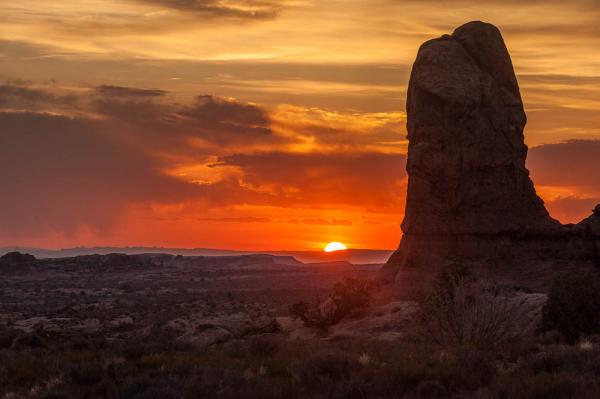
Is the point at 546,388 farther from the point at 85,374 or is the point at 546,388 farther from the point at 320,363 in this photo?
the point at 85,374

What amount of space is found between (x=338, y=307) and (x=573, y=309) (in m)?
16.6

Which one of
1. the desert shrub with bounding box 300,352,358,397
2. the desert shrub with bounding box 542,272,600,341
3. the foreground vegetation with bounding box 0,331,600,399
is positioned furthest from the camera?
the desert shrub with bounding box 542,272,600,341

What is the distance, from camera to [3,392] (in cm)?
1638

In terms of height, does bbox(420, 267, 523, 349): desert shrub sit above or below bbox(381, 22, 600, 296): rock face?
below

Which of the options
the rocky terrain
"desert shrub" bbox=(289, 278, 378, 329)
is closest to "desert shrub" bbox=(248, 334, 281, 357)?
the rocky terrain

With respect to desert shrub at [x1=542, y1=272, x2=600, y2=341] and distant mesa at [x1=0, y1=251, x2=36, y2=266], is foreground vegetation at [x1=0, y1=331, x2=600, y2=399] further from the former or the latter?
distant mesa at [x1=0, y1=251, x2=36, y2=266]

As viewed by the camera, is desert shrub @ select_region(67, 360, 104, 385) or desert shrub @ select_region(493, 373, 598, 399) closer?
desert shrub @ select_region(493, 373, 598, 399)

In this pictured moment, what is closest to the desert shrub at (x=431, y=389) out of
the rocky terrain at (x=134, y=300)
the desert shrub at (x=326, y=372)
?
the desert shrub at (x=326, y=372)

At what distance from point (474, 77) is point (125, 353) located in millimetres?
33329

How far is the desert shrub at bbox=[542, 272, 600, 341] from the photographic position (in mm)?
28844

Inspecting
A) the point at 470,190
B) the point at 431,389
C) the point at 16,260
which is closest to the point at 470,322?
the point at 431,389

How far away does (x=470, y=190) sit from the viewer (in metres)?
45.3

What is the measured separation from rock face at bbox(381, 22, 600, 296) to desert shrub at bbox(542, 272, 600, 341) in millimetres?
13249

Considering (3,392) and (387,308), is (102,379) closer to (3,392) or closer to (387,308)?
(3,392)
